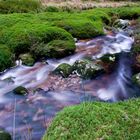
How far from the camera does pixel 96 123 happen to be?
20.0 ft

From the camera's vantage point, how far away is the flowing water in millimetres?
8352

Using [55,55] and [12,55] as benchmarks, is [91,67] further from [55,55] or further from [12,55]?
[12,55]

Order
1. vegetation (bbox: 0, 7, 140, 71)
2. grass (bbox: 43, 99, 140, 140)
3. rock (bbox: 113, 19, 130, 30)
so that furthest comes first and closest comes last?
rock (bbox: 113, 19, 130, 30), vegetation (bbox: 0, 7, 140, 71), grass (bbox: 43, 99, 140, 140)

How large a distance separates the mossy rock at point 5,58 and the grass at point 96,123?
5.75 meters

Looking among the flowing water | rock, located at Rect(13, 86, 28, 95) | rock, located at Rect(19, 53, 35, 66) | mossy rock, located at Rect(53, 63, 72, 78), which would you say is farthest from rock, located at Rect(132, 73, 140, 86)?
rock, located at Rect(19, 53, 35, 66)

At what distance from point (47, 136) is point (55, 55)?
695 centimetres

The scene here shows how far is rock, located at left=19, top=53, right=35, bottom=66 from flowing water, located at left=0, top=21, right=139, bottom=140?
207 mm

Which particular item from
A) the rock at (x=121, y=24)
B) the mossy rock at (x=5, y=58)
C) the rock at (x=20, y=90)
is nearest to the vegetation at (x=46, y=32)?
the mossy rock at (x=5, y=58)

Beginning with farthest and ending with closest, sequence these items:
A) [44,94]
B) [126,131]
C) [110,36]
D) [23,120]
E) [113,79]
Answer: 1. [110,36]
2. [113,79]
3. [44,94]
4. [23,120]
5. [126,131]

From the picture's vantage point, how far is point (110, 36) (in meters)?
16.3

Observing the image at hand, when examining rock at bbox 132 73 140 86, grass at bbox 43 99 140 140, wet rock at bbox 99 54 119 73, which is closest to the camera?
grass at bbox 43 99 140 140

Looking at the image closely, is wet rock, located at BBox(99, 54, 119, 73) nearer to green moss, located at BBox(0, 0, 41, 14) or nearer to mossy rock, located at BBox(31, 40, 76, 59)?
mossy rock, located at BBox(31, 40, 76, 59)

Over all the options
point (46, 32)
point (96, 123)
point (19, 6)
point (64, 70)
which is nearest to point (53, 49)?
point (46, 32)

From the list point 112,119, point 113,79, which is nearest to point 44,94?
point 113,79
